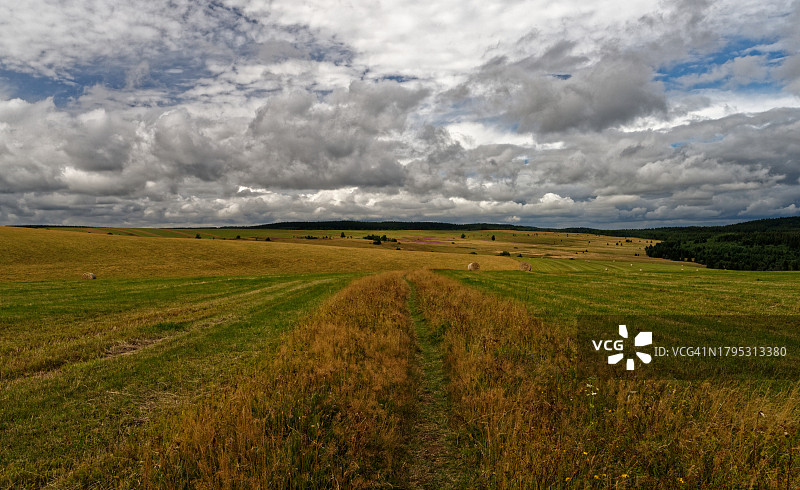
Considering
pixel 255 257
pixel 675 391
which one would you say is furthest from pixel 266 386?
pixel 255 257

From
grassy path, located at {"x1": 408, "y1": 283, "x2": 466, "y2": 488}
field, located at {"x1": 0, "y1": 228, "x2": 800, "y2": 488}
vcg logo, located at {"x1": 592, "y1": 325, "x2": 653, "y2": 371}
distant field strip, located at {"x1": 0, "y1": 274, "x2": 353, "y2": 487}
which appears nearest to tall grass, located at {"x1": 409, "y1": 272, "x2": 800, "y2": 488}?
field, located at {"x1": 0, "y1": 228, "x2": 800, "y2": 488}

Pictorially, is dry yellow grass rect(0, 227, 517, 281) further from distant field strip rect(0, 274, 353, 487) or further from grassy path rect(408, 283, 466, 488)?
grassy path rect(408, 283, 466, 488)

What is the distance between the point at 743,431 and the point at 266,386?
883cm

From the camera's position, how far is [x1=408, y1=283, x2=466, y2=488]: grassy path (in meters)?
5.73

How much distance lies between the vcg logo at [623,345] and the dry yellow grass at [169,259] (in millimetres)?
50630

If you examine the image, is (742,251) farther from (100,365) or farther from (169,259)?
(100,365)

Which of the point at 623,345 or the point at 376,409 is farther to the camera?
the point at 623,345

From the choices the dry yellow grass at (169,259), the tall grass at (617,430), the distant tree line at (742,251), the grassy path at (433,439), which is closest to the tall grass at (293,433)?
the grassy path at (433,439)

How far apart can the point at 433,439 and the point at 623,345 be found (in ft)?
25.9

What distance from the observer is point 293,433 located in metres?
6.00

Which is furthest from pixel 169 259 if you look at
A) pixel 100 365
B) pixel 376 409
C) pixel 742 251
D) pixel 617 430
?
pixel 742 251

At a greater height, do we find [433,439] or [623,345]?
[623,345]

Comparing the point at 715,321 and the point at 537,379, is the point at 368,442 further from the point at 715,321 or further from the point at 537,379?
the point at 715,321

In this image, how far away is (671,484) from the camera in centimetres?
495
